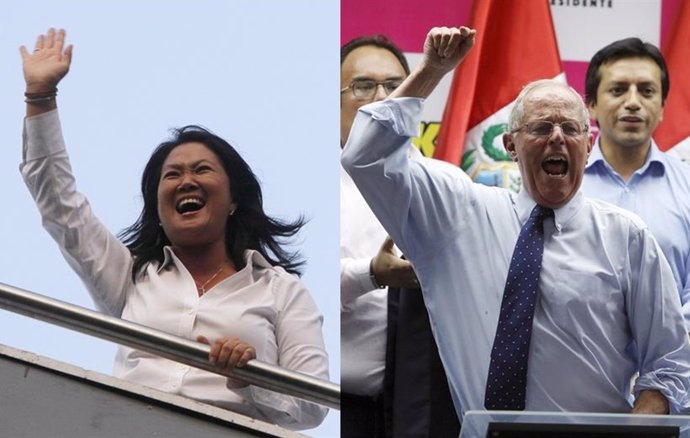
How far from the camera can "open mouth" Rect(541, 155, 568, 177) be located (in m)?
3.28

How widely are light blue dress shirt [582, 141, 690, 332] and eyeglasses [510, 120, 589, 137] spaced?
0.43 m

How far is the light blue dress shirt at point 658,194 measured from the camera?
355 centimetres

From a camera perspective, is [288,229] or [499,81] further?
[499,81]

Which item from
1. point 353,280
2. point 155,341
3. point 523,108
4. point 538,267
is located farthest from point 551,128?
point 155,341

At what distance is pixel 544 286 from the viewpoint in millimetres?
3217

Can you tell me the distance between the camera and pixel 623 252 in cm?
326

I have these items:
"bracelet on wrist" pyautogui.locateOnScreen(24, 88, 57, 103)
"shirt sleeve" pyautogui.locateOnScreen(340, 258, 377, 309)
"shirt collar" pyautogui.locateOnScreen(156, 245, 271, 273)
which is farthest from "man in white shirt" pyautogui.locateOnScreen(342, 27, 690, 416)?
"bracelet on wrist" pyautogui.locateOnScreen(24, 88, 57, 103)

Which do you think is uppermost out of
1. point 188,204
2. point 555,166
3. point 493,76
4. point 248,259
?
point 493,76

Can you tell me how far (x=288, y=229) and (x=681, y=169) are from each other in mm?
1093

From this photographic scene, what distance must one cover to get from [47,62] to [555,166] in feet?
4.17

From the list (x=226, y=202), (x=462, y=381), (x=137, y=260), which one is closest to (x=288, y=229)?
(x=226, y=202)

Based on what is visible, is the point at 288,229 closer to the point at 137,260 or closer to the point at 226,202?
the point at 226,202

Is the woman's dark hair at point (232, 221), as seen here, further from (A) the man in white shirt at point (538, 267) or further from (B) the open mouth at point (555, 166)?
(B) the open mouth at point (555, 166)

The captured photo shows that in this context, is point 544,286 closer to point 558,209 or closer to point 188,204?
point 558,209
